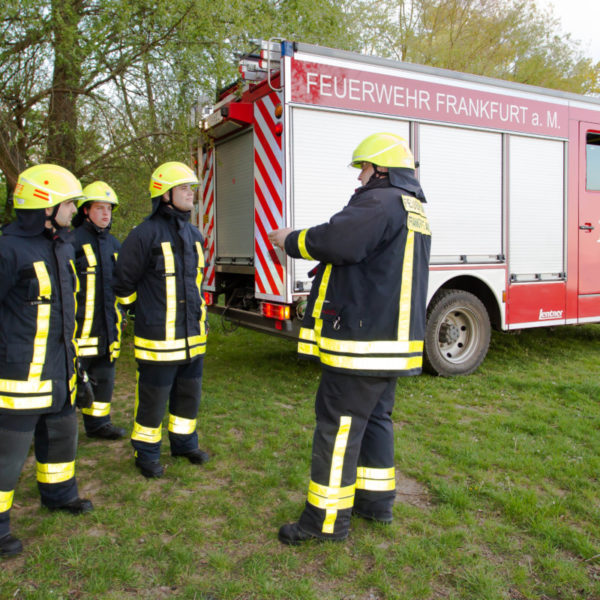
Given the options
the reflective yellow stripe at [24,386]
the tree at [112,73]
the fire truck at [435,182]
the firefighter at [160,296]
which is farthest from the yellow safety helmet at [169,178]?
the tree at [112,73]

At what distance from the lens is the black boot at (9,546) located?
2703mm

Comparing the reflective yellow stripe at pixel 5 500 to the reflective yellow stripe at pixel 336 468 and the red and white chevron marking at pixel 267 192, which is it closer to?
the reflective yellow stripe at pixel 336 468

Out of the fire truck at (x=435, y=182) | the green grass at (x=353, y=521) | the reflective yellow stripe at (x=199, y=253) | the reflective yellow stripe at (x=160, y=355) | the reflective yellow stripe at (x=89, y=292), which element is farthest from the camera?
the fire truck at (x=435, y=182)

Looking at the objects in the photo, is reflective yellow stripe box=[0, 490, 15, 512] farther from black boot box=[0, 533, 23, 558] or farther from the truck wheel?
the truck wheel

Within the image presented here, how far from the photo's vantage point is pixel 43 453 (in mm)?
3053

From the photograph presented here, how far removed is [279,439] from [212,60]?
13.0 ft

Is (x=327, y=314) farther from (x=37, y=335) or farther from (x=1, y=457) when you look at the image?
(x=1, y=457)

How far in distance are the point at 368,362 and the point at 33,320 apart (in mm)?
1621

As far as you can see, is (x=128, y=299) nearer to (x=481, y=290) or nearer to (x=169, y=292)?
(x=169, y=292)

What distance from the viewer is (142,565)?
8.77 ft

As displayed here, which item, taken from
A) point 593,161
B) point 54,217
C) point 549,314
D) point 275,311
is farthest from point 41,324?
point 593,161

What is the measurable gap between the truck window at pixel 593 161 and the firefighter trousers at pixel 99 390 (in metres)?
5.87

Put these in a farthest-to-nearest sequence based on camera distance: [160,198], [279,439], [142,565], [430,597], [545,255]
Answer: [545,255] → [279,439] → [160,198] → [142,565] → [430,597]

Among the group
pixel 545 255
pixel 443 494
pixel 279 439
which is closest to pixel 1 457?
pixel 279 439
